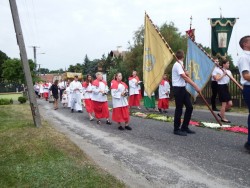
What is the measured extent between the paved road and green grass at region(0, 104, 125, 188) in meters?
0.72

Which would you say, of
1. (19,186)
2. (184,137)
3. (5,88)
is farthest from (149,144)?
(5,88)

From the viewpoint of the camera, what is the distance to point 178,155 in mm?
6613

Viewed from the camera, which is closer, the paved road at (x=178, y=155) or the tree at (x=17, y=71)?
the paved road at (x=178, y=155)

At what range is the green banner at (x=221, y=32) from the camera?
17.4 meters

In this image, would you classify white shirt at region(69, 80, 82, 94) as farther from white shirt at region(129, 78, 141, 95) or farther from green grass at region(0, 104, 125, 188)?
green grass at region(0, 104, 125, 188)

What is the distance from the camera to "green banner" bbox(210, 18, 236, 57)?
57.0 ft

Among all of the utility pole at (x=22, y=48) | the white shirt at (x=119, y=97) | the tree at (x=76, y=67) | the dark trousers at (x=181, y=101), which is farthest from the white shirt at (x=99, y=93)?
the tree at (x=76, y=67)

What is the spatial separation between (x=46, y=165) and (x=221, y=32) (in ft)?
45.2

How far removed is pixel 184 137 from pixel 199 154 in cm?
171

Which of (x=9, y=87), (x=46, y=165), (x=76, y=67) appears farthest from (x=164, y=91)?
(x=76, y=67)

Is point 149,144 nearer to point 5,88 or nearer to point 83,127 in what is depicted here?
point 83,127

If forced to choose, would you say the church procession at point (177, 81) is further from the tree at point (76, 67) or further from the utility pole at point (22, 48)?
the tree at point (76, 67)

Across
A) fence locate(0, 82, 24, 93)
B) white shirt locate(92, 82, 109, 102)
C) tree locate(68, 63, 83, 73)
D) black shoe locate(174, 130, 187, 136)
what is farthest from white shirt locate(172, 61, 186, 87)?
tree locate(68, 63, 83, 73)

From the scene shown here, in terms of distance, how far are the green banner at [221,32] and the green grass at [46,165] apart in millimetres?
11697
